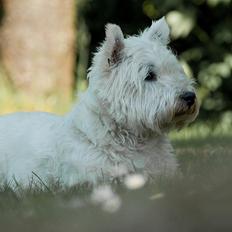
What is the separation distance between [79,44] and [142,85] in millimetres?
9727

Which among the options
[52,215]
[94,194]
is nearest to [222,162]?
[94,194]

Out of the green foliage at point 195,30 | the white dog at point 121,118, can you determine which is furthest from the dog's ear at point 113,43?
the green foliage at point 195,30

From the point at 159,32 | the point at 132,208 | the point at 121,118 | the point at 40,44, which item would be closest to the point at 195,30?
the point at 40,44

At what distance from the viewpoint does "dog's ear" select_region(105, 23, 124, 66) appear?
5703mm

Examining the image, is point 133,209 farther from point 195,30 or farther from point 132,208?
point 195,30

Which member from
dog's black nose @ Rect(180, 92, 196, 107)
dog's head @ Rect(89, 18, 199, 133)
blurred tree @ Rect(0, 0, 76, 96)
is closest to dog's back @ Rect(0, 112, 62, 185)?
dog's head @ Rect(89, 18, 199, 133)

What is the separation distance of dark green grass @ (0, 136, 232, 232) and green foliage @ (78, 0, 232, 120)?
8.07 m

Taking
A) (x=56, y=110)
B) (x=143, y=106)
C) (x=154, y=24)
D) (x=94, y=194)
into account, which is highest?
(x=56, y=110)

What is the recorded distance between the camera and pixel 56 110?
1138 cm

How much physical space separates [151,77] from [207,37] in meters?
9.11

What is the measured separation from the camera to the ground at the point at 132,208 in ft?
11.1

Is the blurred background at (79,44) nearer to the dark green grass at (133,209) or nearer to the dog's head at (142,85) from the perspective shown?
the dog's head at (142,85)

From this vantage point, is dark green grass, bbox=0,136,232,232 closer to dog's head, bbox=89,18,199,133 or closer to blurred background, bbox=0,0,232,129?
dog's head, bbox=89,18,199,133

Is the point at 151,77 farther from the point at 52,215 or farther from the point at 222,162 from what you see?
the point at 52,215
